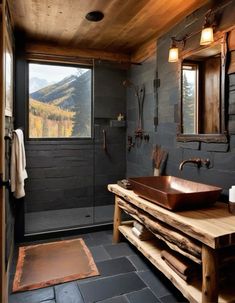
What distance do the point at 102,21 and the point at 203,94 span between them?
141 centimetres

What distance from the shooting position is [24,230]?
122 inches

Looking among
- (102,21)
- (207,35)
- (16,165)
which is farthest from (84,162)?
(207,35)

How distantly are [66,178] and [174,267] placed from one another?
2.39m

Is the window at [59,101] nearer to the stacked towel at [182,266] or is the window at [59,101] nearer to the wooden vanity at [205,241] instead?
the wooden vanity at [205,241]

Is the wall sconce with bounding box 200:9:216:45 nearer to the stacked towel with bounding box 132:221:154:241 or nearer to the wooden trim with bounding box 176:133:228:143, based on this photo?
Result: the wooden trim with bounding box 176:133:228:143

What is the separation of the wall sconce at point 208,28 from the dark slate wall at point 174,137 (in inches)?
3.7

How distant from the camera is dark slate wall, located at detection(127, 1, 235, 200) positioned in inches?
81.7

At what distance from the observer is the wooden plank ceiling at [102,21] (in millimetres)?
2416

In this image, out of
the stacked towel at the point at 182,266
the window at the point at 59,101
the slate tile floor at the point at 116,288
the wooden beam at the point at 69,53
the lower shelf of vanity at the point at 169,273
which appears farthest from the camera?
the window at the point at 59,101

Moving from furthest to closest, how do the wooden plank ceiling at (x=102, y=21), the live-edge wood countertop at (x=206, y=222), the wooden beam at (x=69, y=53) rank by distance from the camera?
the wooden beam at (x=69, y=53) < the wooden plank ceiling at (x=102, y=21) < the live-edge wood countertop at (x=206, y=222)

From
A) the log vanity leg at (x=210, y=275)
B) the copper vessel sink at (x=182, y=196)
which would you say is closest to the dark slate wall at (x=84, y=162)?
the copper vessel sink at (x=182, y=196)

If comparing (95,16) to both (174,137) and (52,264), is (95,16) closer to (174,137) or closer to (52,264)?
(174,137)

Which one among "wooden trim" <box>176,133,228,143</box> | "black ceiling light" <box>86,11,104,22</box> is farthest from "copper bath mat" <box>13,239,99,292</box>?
"black ceiling light" <box>86,11,104,22</box>

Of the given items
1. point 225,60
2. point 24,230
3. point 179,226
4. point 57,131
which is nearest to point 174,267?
point 179,226
